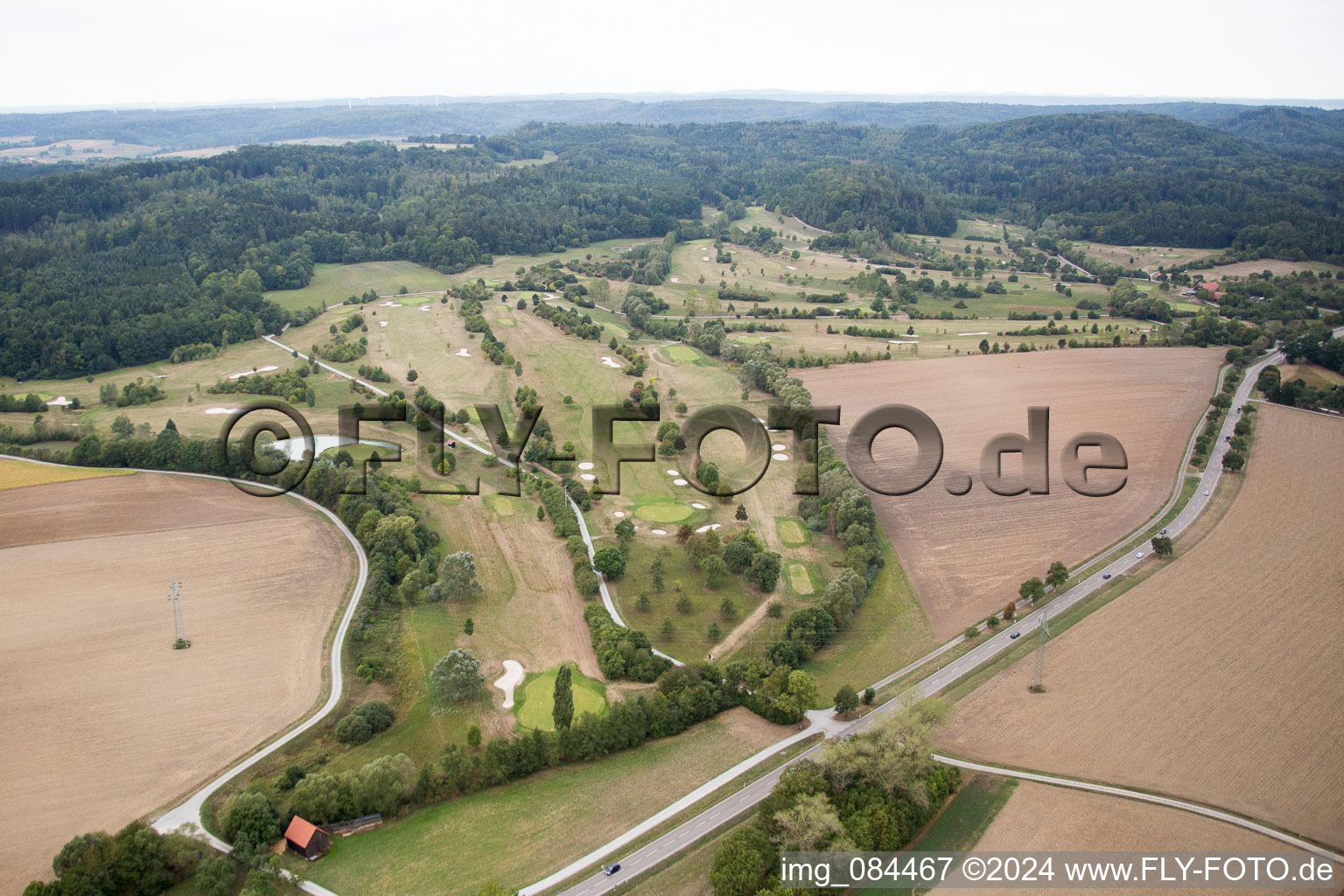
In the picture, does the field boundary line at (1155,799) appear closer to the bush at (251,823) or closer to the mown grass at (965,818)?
the mown grass at (965,818)

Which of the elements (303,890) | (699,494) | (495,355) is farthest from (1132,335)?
(303,890)

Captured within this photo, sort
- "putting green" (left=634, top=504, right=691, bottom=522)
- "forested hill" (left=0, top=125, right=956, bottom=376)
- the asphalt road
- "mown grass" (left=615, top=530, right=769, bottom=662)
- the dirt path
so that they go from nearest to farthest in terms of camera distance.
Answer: the asphalt road → the dirt path → "mown grass" (left=615, top=530, right=769, bottom=662) → "putting green" (left=634, top=504, right=691, bottom=522) → "forested hill" (left=0, top=125, right=956, bottom=376)

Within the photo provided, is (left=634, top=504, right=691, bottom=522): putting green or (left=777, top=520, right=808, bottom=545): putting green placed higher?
(left=634, top=504, right=691, bottom=522): putting green

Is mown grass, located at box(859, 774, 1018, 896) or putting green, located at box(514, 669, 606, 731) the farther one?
putting green, located at box(514, 669, 606, 731)

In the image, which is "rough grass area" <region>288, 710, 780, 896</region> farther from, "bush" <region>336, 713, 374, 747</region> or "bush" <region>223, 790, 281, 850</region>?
"bush" <region>336, 713, 374, 747</region>

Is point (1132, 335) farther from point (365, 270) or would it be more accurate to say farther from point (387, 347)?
point (365, 270)

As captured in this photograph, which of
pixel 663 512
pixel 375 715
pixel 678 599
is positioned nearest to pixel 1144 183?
pixel 663 512

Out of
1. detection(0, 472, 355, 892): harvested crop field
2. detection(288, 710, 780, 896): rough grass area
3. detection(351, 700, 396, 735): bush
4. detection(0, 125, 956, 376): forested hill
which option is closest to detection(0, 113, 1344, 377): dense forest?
detection(0, 125, 956, 376): forested hill

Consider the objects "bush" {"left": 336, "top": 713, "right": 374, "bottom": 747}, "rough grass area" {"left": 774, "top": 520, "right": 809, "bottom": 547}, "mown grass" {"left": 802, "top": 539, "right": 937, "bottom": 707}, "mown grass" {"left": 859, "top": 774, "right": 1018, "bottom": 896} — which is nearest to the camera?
"mown grass" {"left": 859, "top": 774, "right": 1018, "bottom": 896}
